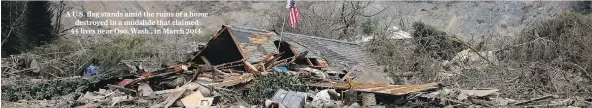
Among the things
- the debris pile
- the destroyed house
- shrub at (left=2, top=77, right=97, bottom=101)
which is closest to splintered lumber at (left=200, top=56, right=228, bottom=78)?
the debris pile

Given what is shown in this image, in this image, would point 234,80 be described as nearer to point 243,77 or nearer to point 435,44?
point 243,77

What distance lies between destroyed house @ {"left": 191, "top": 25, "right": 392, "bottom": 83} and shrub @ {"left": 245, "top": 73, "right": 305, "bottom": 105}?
67.0 inches

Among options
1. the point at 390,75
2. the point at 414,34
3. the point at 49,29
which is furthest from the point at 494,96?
the point at 49,29

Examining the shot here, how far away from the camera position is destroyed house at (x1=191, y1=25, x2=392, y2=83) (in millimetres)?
12359

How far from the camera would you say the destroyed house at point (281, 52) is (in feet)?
40.5

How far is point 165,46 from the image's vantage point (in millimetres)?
21250

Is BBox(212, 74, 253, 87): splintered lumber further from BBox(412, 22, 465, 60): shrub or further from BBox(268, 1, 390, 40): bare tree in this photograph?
BBox(268, 1, 390, 40): bare tree

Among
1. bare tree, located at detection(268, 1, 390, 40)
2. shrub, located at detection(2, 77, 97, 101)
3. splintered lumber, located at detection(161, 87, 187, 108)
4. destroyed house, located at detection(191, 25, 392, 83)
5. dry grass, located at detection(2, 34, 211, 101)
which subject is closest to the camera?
splintered lumber, located at detection(161, 87, 187, 108)

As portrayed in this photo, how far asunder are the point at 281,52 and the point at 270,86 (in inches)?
104

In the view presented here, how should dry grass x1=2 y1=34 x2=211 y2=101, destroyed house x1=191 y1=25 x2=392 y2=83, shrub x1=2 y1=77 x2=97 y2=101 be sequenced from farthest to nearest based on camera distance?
1. destroyed house x1=191 y1=25 x2=392 y2=83
2. dry grass x1=2 y1=34 x2=211 y2=101
3. shrub x1=2 y1=77 x2=97 y2=101

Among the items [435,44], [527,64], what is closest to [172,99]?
[527,64]

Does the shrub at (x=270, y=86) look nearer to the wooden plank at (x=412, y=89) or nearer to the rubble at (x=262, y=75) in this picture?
the rubble at (x=262, y=75)

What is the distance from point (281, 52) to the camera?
12.6 m

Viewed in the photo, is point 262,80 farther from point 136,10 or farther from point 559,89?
point 136,10
